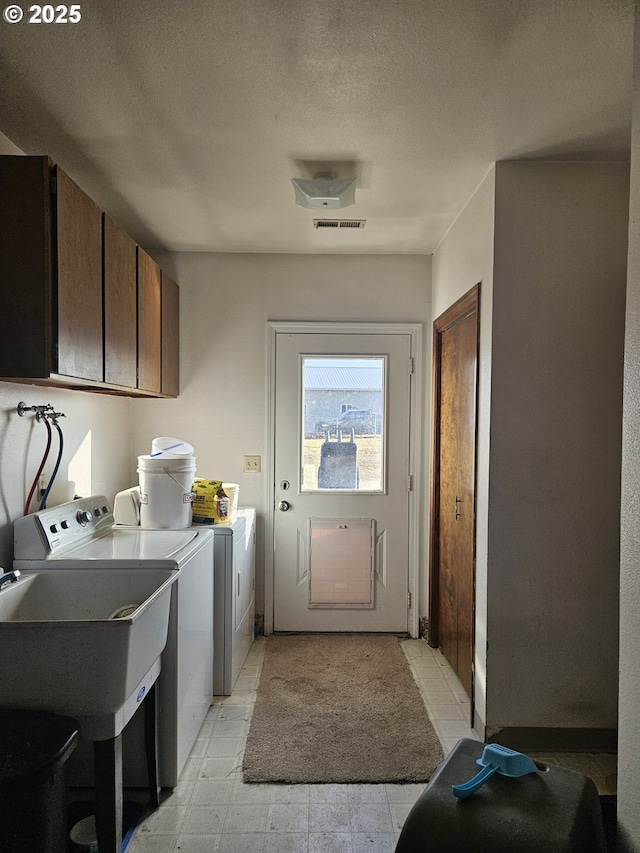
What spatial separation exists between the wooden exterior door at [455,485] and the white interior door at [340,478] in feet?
0.87

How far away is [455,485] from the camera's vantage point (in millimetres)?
2846

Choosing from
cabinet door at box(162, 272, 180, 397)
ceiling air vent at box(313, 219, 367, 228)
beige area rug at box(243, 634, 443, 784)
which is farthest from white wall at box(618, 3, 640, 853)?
cabinet door at box(162, 272, 180, 397)

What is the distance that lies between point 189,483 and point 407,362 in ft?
5.35

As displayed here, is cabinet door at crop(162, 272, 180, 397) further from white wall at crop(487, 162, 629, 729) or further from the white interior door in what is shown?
white wall at crop(487, 162, 629, 729)

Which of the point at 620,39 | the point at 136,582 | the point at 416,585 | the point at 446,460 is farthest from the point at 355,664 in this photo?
the point at 620,39

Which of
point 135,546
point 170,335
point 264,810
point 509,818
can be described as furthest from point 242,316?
point 509,818

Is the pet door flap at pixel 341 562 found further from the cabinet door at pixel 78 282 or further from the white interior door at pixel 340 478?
the cabinet door at pixel 78 282

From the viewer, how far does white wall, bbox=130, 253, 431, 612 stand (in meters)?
3.41

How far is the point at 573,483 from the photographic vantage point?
2.23 meters

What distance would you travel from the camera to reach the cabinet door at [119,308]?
2105mm

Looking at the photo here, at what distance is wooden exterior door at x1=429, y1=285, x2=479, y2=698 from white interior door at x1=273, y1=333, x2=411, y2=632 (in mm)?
264

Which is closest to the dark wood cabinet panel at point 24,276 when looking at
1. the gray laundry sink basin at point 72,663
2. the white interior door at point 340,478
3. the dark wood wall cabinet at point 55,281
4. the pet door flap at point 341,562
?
the dark wood wall cabinet at point 55,281

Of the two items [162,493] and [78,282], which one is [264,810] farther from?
[78,282]

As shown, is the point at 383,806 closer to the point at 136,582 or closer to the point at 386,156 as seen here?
the point at 136,582
